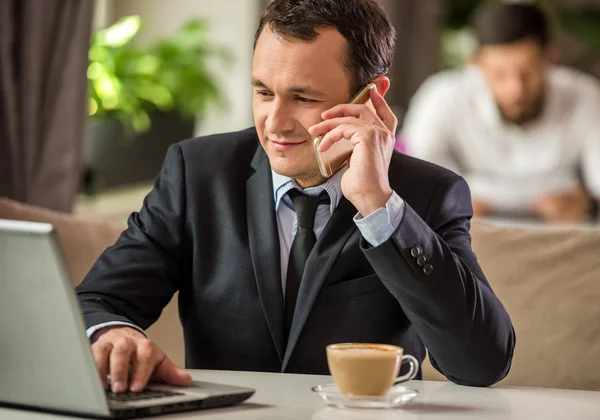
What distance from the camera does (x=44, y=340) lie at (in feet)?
3.77

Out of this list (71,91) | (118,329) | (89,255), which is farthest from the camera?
(71,91)

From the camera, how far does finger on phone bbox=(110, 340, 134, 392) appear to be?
1.33 meters

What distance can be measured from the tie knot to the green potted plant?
1889 mm

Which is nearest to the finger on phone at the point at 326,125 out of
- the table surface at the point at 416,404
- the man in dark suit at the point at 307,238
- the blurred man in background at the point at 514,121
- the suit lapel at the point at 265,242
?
the man in dark suit at the point at 307,238

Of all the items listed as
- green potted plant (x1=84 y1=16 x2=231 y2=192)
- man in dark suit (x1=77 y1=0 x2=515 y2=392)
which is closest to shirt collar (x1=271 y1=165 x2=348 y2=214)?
man in dark suit (x1=77 y1=0 x2=515 y2=392)

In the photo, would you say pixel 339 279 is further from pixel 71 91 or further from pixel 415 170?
pixel 71 91

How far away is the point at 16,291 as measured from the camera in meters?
1.14

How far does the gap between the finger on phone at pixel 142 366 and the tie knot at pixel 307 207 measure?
0.52m

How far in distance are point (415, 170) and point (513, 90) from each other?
328 cm

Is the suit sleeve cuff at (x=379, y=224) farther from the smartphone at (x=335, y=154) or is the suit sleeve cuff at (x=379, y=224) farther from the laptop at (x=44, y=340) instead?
the laptop at (x=44, y=340)

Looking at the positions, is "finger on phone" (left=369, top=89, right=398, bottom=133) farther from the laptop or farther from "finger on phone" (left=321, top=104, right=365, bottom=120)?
the laptop

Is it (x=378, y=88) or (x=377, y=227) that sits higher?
(x=378, y=88)

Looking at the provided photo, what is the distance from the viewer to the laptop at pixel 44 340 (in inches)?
43.3

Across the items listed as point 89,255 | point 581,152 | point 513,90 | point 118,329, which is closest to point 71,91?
point 89,255
